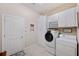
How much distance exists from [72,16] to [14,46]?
9.21 ft

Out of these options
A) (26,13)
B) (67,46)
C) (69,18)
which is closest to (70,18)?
(69,18)

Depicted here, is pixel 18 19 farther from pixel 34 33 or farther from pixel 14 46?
pixel 34 33

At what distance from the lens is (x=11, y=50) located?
11.6 ft

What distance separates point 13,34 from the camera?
12.0 ft

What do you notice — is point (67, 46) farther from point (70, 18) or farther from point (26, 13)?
point (26, 13)

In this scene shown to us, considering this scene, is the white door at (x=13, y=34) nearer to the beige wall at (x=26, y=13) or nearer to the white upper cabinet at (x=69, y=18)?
the beige wall at (x=26, y=13)

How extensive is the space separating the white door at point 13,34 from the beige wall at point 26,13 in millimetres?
331

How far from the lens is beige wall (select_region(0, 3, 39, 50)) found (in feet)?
11.4

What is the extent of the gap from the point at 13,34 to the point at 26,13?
5.15ft

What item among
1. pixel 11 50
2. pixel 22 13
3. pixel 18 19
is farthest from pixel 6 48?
pixel 22 13

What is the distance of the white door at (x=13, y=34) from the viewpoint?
11.0ft

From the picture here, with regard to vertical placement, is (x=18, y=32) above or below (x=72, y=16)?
below

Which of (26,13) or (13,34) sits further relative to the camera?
(26,13)

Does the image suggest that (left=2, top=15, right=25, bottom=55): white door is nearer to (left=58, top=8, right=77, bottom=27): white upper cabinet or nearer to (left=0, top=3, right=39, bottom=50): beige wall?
(left=0, top=3, right=39, bottom=50): beige wall
